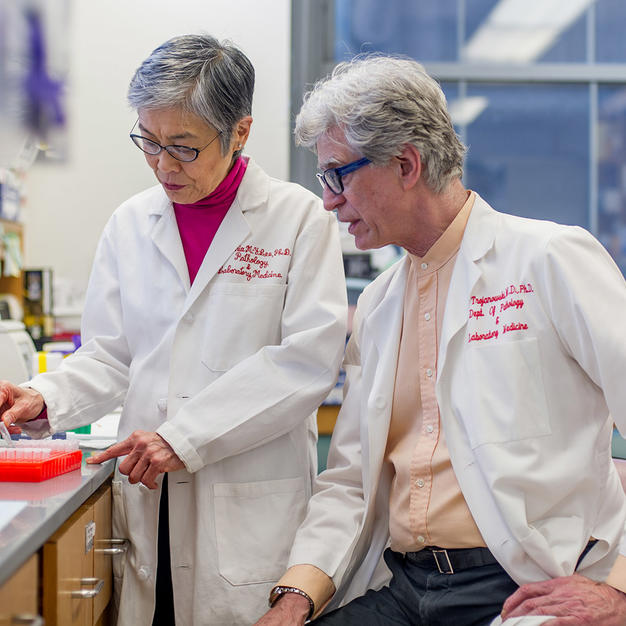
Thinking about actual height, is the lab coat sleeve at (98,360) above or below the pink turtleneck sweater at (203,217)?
below

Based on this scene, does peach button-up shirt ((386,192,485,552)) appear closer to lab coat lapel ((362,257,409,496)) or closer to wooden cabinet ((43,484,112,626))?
lab coat lapel ((362,257,409,496))

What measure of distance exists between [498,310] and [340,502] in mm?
453

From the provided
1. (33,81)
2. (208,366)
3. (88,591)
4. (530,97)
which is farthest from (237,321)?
(530,97)

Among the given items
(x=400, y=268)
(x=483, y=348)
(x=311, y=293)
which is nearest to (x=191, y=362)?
(x=311, y=293)

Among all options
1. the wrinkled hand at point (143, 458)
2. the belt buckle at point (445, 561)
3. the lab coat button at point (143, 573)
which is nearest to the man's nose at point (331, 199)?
the wrinkled hand at point (143, 458)

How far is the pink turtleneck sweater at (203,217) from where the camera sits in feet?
5.35

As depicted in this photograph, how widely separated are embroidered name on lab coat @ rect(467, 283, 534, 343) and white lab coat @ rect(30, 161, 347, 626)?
29cm

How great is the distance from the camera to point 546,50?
3852mm

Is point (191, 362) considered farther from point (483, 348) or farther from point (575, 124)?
point (575, 124)

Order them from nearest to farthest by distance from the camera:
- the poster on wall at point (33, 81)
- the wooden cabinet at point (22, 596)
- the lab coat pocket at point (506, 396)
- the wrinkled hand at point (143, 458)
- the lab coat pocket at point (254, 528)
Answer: the wooden cabinet at point (22, 596) → the lab coat pocket at point (506, 396) → the wrinkled hand at point (143, 458) → the lab coat pocket at point (254, 528) → the poster on wall at point (33, 81)

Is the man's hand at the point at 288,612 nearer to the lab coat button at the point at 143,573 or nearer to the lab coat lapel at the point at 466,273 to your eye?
the lab coat button at the point at 143,573

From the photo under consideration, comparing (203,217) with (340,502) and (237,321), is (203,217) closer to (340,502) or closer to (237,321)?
(237,321)

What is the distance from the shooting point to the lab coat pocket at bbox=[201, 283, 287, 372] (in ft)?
5.04

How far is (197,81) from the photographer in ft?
4.86
